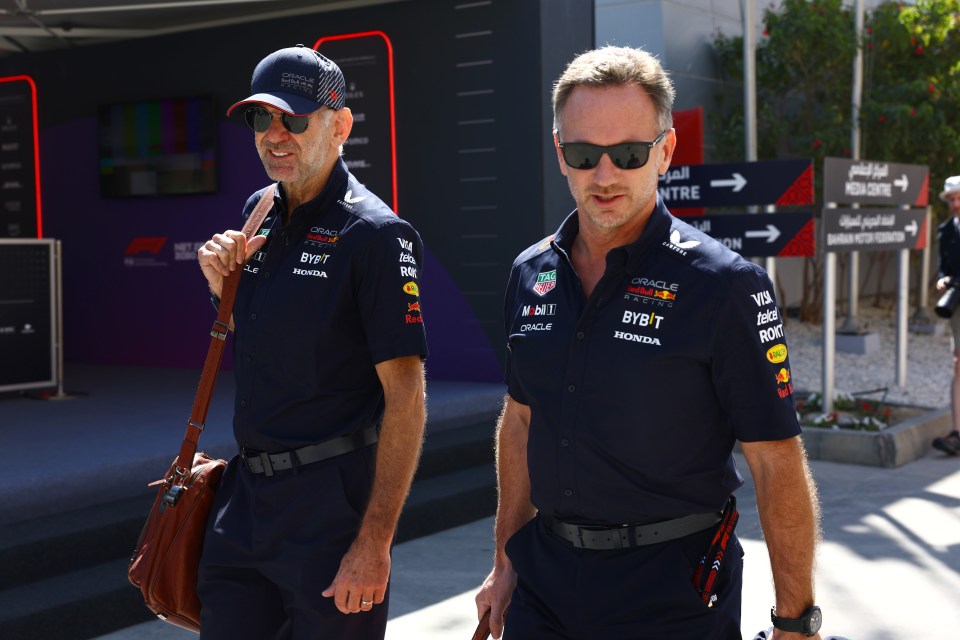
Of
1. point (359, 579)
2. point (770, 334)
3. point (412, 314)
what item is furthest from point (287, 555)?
point (770, 334)

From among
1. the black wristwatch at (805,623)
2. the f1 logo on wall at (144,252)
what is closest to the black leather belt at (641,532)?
the black wristwatch at (805,623)

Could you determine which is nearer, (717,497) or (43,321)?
(717,497)

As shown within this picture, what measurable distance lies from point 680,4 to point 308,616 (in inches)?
427

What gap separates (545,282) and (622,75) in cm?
45

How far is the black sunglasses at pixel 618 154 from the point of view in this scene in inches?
88.6

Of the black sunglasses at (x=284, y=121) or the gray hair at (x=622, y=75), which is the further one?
the black sunglasses at (x=284, y=121)

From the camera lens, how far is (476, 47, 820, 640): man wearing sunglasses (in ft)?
7.05

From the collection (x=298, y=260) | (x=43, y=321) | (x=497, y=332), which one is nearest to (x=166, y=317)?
(x=43, y=321)

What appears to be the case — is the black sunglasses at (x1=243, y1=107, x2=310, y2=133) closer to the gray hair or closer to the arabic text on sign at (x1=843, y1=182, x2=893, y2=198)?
the gray hair

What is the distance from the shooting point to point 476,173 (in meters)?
8.08

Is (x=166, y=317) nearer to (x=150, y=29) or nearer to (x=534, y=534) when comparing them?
(x=150, y=29)

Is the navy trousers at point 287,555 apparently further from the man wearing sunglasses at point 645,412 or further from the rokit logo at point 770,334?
the rokit logo at point 770,334

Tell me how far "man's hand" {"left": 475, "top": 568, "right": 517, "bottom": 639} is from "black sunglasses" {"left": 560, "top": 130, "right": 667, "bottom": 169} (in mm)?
896

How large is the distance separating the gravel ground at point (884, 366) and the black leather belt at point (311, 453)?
7.34 metres
